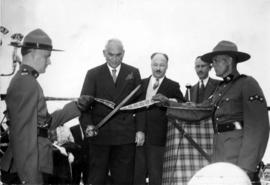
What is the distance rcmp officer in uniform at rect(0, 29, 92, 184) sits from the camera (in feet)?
13.3

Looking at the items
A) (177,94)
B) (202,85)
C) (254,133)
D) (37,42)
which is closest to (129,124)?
(177,94)

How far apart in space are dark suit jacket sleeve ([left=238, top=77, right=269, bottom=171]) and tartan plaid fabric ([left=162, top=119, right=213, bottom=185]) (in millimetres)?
1261

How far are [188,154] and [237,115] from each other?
1.22 meters

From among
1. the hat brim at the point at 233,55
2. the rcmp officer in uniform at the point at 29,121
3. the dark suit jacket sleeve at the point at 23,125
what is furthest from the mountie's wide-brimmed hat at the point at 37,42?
the hat brim at the point at 233,55

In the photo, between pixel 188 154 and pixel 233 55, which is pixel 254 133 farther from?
pixel 188 154

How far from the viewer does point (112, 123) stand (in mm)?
6285

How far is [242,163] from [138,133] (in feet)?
5.99

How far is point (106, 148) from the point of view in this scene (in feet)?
20.2

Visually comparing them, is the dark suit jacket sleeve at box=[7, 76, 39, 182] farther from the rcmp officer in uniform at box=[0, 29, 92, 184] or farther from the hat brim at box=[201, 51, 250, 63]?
the hat brim at box=[201, 51, 250, 63]

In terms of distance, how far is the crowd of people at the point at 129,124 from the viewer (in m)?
4.24

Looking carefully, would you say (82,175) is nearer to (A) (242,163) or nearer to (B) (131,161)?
(B) (131,161)

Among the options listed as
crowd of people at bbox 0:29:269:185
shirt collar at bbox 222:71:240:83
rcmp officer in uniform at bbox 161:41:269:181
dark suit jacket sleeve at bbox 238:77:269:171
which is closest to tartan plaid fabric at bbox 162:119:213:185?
crowd of people at bbox 0:29:269:185

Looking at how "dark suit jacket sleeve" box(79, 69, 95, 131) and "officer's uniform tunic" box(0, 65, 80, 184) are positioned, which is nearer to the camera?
"officer's uniform tunic" box(0, 65, 80, 184)

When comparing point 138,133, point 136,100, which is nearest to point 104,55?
point 136,100
